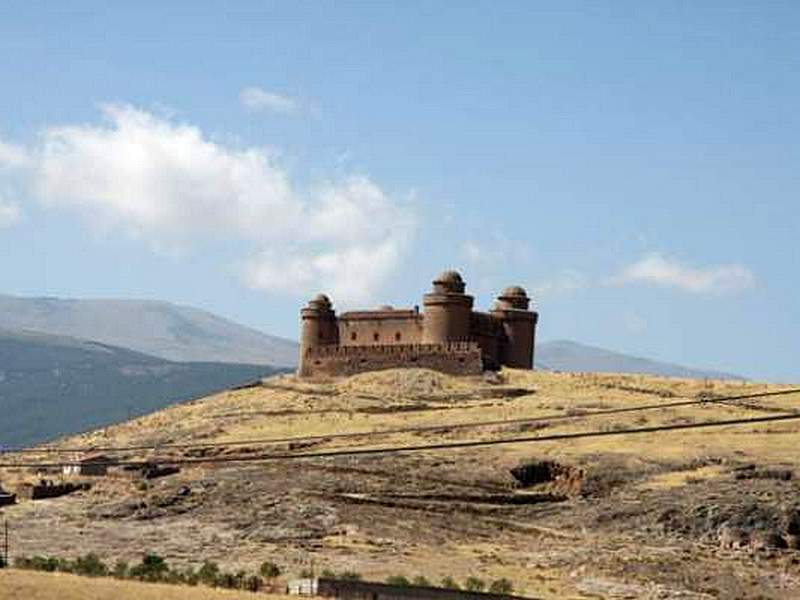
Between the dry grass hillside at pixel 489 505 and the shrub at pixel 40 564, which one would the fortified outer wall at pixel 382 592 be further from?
the shrub at pixel 40 564

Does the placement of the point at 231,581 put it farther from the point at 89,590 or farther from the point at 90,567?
the point at 89,590

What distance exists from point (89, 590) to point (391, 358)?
62.0 meters

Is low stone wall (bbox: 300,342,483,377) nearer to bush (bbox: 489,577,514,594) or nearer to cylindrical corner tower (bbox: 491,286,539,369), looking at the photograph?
cylindrical corner tower (bbox: 491,286,539,369)

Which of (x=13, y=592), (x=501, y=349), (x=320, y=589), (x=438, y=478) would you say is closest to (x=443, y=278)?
(x=501, y=349)

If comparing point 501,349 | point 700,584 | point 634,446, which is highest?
point 501,349

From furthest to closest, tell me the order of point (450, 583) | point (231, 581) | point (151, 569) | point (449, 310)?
point (449, 310) < point (450, 583) < point (151, 569) < point (231, 581)

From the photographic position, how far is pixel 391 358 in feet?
335

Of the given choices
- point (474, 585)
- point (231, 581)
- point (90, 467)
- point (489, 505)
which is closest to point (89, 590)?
point (231, 581)

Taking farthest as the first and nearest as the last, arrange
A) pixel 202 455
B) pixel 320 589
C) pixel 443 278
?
pixel 443 278 < pixel 202 455 < pixel 320 589

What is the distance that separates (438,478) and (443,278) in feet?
107

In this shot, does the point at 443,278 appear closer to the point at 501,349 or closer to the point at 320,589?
the point at 501,349

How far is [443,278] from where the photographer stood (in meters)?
101

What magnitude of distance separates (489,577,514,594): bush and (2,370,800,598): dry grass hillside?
0.55 metres

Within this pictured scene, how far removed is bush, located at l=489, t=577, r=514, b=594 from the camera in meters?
48.2
